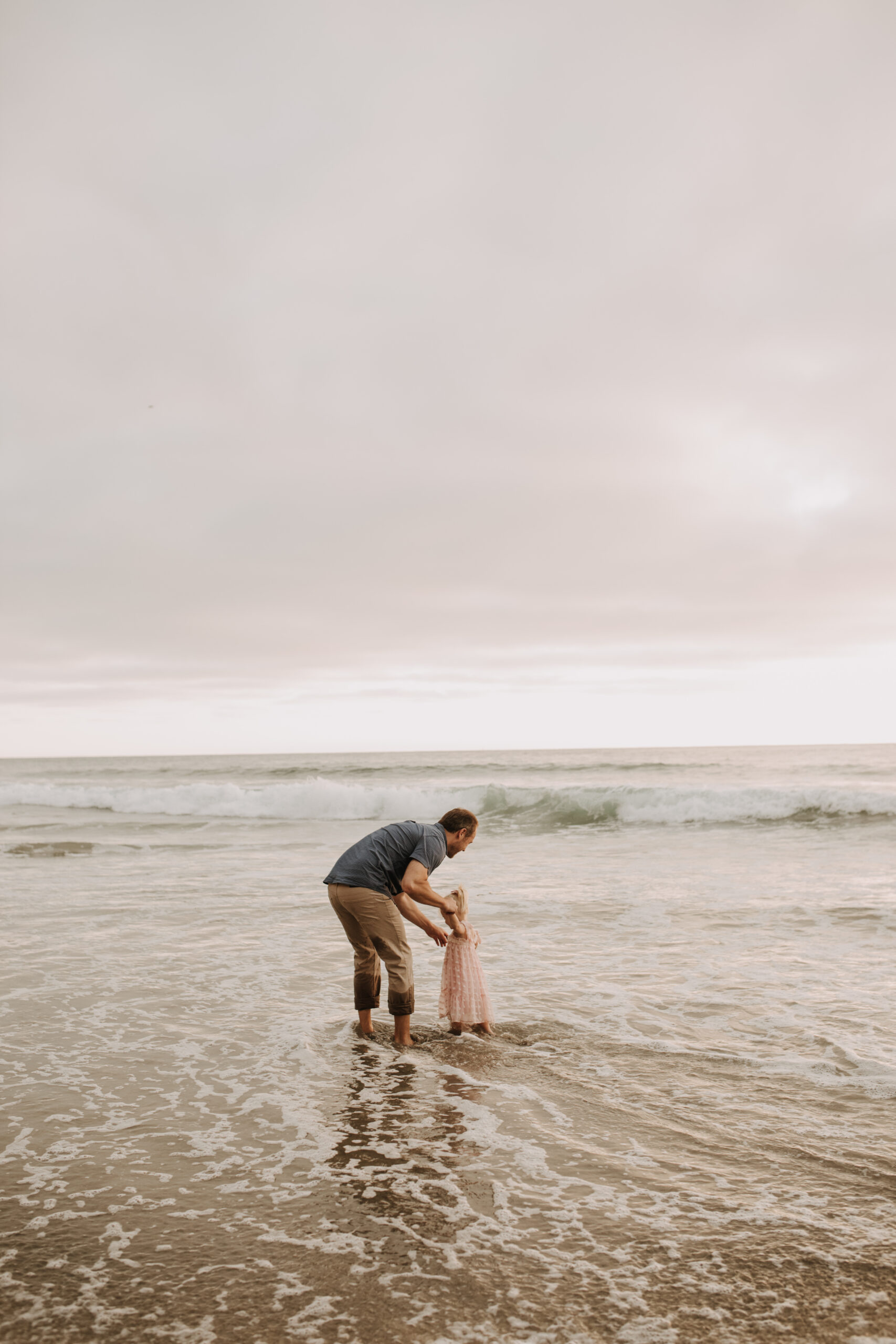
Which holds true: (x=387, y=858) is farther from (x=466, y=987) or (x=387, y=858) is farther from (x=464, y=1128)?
(x=464, y=1128)

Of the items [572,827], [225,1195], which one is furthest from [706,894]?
[572,827]

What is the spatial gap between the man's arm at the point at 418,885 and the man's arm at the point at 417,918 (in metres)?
0.13

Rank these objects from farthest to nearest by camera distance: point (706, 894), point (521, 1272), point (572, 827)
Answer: point (572, 827)
point (706, 894)
point (521, 1272)

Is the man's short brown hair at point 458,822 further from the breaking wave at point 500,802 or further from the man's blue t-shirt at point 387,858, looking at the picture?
the breaking wave at point 500,802

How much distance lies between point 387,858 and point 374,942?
62 cm

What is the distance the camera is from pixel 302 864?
1698 centimetres

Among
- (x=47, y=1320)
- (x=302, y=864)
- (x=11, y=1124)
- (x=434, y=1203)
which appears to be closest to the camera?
(x=47, y=1320)

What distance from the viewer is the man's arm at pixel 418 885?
5.82 metres

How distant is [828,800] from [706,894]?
14617 mm

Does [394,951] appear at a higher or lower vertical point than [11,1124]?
higher

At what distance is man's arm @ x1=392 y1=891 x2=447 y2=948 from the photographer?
5.98 metres

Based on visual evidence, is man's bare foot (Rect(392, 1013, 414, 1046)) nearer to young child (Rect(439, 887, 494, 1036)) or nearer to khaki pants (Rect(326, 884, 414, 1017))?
khaki pants (Rect(326, 884, 414, 1017))

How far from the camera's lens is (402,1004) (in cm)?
626

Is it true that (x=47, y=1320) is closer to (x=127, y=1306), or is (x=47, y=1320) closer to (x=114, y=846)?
(x=127, y=1306)
